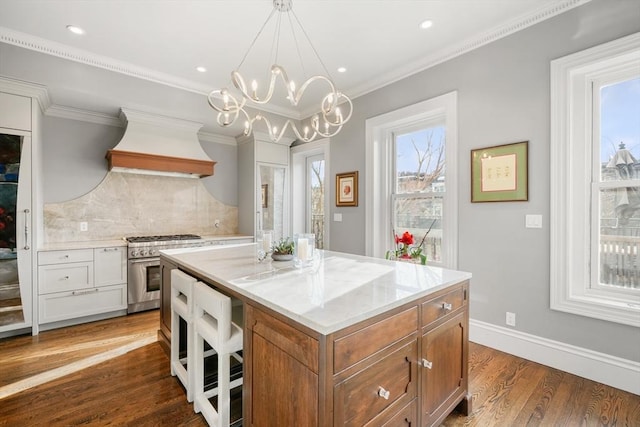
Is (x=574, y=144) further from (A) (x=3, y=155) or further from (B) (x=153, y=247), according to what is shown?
(A) (x=3, y=155)

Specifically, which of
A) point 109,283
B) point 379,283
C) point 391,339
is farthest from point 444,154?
point 109,283

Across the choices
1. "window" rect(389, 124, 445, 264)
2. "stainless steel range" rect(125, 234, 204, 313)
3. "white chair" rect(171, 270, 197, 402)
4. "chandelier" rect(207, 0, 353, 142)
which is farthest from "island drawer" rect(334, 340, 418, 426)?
"stainless steel range" rect(125, 234, 204, 313)

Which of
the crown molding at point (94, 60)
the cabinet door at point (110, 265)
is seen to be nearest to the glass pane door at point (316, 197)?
the crown molding at point (94, 60)

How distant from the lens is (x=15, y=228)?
9.29ft

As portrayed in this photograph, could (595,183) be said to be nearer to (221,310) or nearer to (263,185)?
(221,310)

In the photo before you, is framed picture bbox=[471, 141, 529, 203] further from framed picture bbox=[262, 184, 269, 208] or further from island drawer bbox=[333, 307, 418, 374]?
framed picture bbox=[262, 184, 269, 208]

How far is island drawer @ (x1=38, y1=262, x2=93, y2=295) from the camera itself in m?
3.04

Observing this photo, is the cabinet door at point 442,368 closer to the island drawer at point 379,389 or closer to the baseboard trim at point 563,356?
the island drawer at point 379,389

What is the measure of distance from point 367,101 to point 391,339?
3215 mm

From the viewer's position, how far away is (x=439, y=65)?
9.96 ft

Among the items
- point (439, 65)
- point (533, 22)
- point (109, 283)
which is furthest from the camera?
point (109, 283)

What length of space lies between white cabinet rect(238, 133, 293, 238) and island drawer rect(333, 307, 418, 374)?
349 centimetres

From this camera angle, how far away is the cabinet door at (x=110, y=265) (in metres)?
3.33

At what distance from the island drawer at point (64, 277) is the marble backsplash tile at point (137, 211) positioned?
685mm
